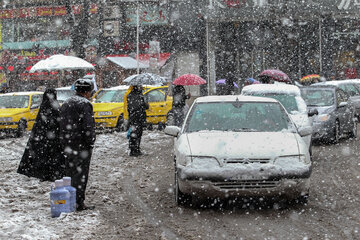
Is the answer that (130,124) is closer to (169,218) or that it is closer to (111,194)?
(111,194)

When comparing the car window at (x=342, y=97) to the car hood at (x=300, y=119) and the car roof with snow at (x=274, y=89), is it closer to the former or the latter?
the car roof with snow at (x=274, y=89)

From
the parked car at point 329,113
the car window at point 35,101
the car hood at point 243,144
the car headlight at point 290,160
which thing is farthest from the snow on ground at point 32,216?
the car window at point 35,101

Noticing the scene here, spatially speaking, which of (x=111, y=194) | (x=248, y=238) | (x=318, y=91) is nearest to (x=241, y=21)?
(x=318, y=91)

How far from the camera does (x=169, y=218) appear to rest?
6.97m

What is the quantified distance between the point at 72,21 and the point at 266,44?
13036mm

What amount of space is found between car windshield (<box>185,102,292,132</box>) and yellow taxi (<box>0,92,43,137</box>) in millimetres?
11569

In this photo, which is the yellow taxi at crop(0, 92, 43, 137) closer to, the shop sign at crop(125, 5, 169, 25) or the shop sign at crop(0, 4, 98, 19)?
the shop sign at crop(125, 5, 169, 25)

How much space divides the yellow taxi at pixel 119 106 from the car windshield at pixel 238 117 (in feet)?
36.3

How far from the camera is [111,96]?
21.3 metres

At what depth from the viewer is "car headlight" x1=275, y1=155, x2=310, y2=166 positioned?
7.07 m

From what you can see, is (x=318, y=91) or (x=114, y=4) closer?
(x=318, y=91)

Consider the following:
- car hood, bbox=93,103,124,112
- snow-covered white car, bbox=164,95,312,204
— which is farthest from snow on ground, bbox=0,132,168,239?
car hood, bbox=93,103,124,112

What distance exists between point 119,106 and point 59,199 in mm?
13353

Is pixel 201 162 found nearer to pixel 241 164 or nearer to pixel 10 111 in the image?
pixel 241 164
